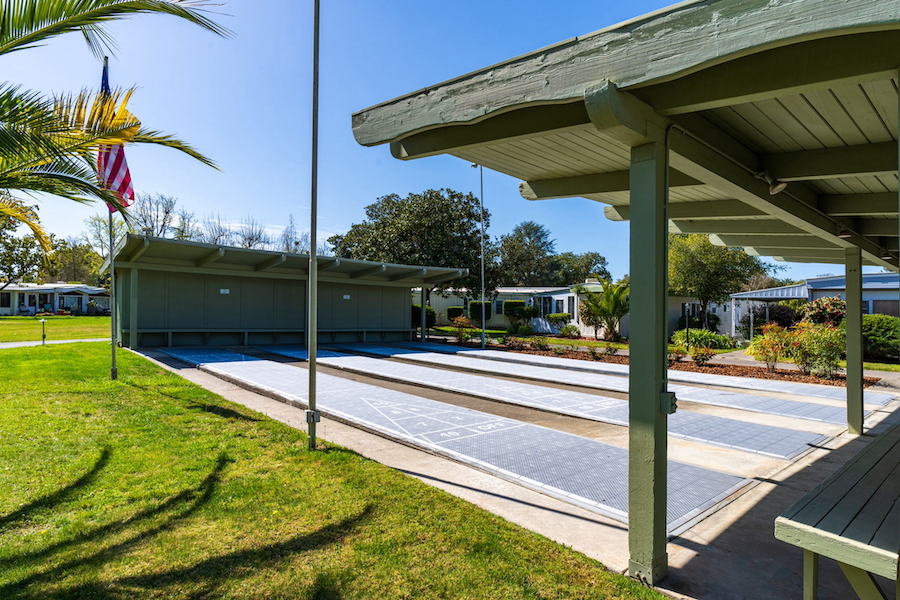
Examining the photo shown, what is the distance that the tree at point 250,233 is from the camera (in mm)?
40781

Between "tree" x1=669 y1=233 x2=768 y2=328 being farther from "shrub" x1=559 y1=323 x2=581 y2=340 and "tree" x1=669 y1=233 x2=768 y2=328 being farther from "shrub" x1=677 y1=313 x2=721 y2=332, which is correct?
"shrub" x1=559 y1=323 x2=581 y2=340

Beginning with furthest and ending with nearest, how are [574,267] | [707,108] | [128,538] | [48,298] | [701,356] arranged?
[574,267] → [48,298] → [701,356] → [128,538] → [707,108]

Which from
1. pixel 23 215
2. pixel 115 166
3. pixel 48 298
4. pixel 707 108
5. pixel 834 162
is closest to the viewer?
pixel 707 108

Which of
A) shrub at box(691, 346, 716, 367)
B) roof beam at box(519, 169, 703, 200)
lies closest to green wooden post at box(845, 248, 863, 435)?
roof beam at box(519, 169, 703, 200)

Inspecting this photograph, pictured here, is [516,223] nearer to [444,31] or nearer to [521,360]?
[521,360]

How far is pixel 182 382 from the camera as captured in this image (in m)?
9.26

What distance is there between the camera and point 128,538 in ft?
10.2

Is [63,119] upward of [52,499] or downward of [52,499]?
upward

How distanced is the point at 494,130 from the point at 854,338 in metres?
5.68

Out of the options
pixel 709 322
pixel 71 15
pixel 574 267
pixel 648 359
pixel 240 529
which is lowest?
pixel 240 529

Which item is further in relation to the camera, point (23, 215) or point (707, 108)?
point (23, 215)

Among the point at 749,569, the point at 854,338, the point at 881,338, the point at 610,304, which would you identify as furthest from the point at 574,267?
the point at 749,569

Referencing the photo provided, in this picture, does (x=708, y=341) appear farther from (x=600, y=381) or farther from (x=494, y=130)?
(x=494, y=130)

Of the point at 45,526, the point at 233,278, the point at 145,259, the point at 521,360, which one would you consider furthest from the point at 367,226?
the point at 45,526
